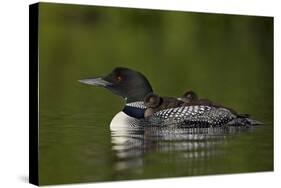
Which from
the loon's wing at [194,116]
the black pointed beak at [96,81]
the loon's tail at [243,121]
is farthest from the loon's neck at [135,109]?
the loon's tail at [243,121]

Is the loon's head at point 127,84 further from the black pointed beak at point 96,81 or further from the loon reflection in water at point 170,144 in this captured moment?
the loon reflection in water at point 170,144

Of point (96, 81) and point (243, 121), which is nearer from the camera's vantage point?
point (96, 81)

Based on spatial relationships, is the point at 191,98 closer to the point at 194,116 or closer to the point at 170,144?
the point at 194,116

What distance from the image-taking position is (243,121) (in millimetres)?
8250

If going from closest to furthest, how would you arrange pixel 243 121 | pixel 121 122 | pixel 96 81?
pixel 96 81 < pixel 121 122 < pixel 243 121

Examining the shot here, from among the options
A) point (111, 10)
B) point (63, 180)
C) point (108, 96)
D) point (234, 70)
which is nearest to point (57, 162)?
point (63, 180)

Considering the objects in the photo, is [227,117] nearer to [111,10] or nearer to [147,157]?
[147,157]

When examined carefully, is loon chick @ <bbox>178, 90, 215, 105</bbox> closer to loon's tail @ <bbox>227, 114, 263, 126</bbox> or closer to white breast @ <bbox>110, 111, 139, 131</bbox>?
loon's tail @ <bbox>227, 114, 263, 126</bbox>

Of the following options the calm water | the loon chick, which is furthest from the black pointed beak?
the loon chick

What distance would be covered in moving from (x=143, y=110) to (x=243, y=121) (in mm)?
1133

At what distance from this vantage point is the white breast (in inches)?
300

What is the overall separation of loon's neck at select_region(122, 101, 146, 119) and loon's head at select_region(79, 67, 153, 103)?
0.13ft

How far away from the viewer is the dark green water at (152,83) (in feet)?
23.8

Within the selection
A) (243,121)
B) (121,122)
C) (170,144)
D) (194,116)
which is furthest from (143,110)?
(243,121)
